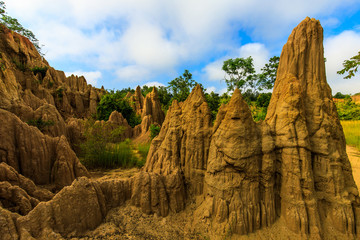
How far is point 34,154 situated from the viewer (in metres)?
6.37

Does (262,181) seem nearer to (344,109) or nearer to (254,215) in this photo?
(254,215)

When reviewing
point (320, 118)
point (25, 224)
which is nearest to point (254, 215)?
point (320, 118)

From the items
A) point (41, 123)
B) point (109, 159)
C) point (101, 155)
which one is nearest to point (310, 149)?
point (109, 159)

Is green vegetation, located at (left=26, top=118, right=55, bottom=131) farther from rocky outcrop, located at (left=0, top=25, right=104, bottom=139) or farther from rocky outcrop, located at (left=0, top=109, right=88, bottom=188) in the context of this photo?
rocky outcrop, located at (left=0, top=109, right=88, bottom=188)

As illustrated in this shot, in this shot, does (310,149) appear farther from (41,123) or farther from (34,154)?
(41,123)

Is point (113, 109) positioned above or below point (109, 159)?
above

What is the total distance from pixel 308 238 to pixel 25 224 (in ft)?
20.2

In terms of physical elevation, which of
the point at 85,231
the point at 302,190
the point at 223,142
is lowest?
the point at 85,231

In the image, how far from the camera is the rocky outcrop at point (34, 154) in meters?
5.98

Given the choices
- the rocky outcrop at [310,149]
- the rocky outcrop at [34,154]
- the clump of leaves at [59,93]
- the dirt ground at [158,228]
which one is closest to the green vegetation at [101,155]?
the rocky outcrop at [34,154]

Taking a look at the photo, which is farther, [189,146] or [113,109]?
[113,109]

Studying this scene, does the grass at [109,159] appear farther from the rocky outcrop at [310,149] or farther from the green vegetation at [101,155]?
the rocky outcrop at [310,149]

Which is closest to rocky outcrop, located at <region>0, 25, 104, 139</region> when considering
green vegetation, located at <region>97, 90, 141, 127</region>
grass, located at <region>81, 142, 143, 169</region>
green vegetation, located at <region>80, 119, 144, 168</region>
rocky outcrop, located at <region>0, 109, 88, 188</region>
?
green vegetation, located at <region>80, 119, 144, 168</region>

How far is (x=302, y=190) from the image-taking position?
423cm
